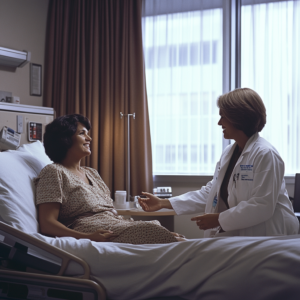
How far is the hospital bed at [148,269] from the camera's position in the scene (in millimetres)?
1080

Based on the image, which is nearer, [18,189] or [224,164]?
[18,189]

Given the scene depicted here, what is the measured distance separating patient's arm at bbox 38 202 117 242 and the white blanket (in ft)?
0.73

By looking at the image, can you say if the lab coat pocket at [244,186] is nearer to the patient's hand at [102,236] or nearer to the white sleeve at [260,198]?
the white sleeve at [260,198]

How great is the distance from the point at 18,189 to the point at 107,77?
2.03 metres

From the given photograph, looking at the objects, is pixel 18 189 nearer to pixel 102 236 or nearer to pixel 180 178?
pixel 102 236

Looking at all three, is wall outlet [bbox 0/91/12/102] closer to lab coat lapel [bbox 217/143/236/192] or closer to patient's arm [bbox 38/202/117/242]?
patient's arm [bbox 38/202/117/242]

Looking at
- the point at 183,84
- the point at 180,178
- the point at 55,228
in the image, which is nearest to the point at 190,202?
the point at 55,228

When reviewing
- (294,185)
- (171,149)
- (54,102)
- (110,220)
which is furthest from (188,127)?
(110,220)

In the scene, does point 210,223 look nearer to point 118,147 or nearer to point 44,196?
point 44,196

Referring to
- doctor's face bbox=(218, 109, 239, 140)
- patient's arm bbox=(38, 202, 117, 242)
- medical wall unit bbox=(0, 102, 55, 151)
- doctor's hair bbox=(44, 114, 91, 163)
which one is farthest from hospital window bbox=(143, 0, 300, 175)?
patient's arm bbox=(38, 202, 117, 242)

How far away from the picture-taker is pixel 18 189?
1.56m

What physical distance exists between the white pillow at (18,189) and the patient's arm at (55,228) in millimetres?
38

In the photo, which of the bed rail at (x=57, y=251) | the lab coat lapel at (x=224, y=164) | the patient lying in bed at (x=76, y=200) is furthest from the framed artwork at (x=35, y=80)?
the bed rail at (x=57, y=251)

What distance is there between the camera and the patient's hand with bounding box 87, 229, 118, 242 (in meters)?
1.50
